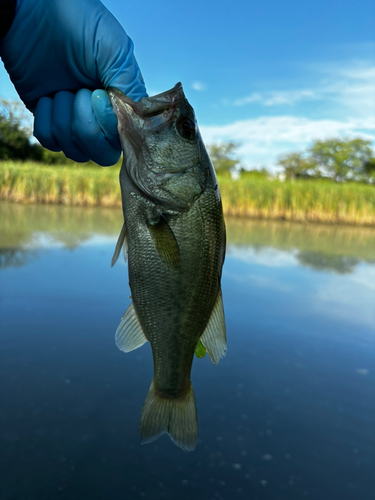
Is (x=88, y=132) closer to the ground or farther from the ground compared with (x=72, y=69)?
closer to the ground

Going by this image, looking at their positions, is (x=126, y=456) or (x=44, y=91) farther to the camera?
(x=126, y=456)

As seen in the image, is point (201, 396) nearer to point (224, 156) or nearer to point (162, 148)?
point (162, 148)

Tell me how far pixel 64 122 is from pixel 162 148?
0.67m

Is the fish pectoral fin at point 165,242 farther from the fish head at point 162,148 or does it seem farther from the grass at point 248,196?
the grass at point 248,196

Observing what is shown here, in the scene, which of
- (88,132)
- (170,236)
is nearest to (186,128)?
(170,236)

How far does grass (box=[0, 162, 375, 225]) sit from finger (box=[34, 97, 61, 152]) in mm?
12496

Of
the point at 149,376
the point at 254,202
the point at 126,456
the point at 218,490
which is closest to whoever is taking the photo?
the point at 218,490

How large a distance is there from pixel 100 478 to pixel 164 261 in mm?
1649

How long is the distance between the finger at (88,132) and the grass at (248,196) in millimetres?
12572

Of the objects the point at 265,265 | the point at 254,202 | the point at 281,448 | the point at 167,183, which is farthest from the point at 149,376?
the point at 254,202

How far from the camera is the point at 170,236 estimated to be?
132 cm

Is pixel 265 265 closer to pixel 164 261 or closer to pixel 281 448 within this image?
pixel 281 448

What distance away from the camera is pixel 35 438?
259 centimetres

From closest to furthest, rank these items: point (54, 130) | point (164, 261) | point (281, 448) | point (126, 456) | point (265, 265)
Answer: point (164, 261) → point (54, 130) → point (126, 456) → point (281, 448) → point (265, 265)
